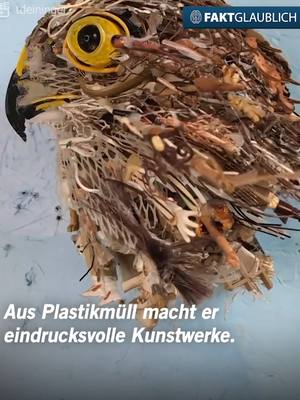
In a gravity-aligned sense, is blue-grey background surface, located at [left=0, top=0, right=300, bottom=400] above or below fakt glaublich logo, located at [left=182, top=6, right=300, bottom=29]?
below

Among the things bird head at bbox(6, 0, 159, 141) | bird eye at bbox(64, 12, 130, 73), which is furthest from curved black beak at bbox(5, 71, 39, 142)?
bird eye at bbox(64, 12, 130, 73)

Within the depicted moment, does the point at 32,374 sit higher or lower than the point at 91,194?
lower

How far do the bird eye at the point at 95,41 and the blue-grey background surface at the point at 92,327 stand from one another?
12 centimetres

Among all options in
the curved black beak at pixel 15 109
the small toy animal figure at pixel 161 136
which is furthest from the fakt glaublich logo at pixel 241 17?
the curved black beak at pixel 15 109

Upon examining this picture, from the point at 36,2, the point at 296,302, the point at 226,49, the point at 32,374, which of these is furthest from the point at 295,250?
the point at 36,2

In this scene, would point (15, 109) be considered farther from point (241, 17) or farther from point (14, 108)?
point (241, 17)

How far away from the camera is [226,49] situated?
41.8 inches

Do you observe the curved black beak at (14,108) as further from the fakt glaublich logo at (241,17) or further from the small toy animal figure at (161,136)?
the fakt glaublich logo at (241,17)

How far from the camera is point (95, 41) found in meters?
1.04

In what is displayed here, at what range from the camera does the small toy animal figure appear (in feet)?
3.38

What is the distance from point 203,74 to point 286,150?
0.18 m

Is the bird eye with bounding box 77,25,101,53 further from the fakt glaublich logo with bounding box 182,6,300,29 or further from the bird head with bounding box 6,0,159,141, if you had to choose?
the fakt glaublich logo with bounding box 182,6,300,29

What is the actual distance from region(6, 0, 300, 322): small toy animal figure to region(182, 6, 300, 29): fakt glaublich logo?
0.01 m

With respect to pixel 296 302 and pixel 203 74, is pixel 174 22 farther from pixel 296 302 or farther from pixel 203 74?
pixel 296 302
